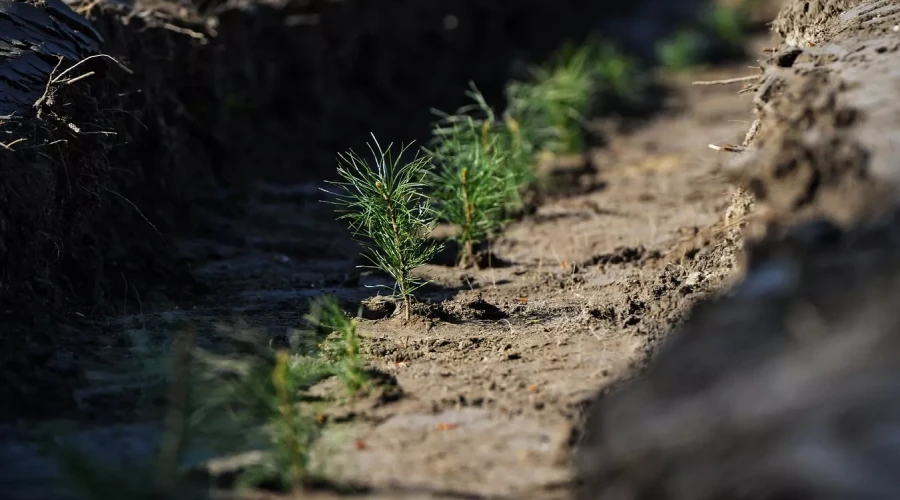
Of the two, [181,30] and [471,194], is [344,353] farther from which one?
[181,30]

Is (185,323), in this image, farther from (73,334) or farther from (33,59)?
(33,59)

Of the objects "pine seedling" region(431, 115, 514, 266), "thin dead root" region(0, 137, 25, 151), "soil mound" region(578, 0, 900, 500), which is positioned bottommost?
"soil mound" region(578, 0, 900, 500)

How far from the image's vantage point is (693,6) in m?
13.0

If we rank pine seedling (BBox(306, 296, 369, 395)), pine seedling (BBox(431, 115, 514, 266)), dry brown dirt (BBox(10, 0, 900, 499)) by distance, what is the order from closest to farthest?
dry brown dirt (BBox(10, 0, 900, 499)) < pine seedling (BBox(306, 296, 369, 395)) < pine seedling (BBox(431, 115, 514, 266))

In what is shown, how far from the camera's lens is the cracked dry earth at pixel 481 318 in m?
3.01

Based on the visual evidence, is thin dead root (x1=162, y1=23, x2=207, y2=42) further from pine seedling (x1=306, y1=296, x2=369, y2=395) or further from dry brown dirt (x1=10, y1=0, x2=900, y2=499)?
pine seedling (x1=306, y1=296, x2=369, y2=395)

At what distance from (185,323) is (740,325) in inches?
90.1

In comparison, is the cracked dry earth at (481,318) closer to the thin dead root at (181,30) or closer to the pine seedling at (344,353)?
the pine seedling at (344,353)

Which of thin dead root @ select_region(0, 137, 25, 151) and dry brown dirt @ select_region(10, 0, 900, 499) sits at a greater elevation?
thin dead root @ select_region(0, 137, 25, 151)

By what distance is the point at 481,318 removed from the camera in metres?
4.37

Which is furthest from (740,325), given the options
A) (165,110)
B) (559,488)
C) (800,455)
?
(165,110)

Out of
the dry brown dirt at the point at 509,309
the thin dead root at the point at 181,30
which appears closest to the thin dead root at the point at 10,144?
the dry brown dirt at the point at 509,309

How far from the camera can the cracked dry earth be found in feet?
9.88

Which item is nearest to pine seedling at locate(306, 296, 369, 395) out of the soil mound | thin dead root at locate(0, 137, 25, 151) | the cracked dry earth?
the cracked dry earth
